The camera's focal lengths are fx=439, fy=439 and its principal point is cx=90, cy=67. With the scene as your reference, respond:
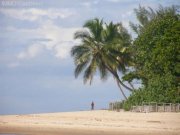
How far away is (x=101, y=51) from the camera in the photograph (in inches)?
1476

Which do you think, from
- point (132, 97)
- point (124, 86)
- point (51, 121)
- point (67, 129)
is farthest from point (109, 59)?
point (67, 129)

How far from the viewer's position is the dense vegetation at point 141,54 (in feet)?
102

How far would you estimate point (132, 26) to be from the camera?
43062 millimetres

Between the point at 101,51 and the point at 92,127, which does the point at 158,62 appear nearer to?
the point at 101,51

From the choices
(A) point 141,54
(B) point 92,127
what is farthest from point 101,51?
(B) point 92,127

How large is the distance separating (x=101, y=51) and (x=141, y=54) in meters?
4.00

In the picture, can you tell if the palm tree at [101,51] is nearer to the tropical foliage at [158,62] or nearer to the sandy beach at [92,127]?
the tropical foliage at [158,62]

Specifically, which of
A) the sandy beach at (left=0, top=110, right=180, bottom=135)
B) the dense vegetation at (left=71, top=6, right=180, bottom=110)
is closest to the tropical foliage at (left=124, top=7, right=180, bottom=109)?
the dense vegetation at (left=71, top=6, right=180, bottom=110)

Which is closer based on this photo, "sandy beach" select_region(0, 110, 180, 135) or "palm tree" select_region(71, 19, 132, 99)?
"sandy beach" select_region(0, 110, 180, 135)

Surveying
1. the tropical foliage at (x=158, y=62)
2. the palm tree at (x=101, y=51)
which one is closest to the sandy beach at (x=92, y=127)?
the tropical foliage at (x=158, y=62)

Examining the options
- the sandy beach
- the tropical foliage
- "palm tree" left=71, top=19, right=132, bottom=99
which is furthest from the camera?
"palm tree" left=71, top=19, right=132, bottom=99

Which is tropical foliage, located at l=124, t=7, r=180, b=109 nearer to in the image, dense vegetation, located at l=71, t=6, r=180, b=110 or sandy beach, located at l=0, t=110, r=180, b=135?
dense vegetation, located at l=71, t=6, r=180, b=110

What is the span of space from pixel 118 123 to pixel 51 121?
3706 mm

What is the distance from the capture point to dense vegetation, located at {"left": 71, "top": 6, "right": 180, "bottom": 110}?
3108cm
